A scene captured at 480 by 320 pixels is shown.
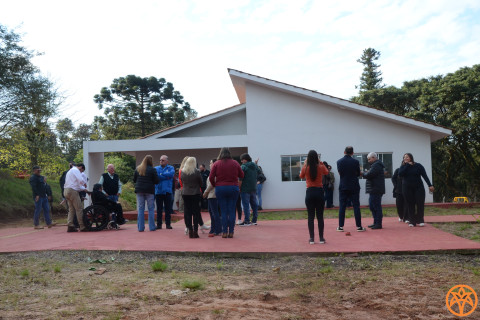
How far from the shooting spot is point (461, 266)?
567 cm

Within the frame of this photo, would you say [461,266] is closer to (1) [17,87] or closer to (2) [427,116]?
(1) [17,87]

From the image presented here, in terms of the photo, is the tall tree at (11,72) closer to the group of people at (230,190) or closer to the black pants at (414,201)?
the group of people at (230,190)

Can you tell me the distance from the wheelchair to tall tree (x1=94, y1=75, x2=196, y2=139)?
32846 millimetres

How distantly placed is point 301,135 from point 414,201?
750cm

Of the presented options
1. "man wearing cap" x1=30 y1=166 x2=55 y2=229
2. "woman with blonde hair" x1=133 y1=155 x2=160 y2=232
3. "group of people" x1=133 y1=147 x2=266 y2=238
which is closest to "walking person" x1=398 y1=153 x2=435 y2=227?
"group of people" x1=133 y1=147 x2=266 y2=238

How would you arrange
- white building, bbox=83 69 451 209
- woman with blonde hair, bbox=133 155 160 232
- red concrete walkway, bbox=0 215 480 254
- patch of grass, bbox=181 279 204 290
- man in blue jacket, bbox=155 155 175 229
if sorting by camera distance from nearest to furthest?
patch of grass, bbox=181 279 204 290, red concrete walkway, bbox=0 215 480 254, woman with blonde hair, bbox=133 155 160 232, man in blue jacket, bbox=155 155 175 229, white building, bbox=83 69 451 209

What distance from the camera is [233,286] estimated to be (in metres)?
4.80

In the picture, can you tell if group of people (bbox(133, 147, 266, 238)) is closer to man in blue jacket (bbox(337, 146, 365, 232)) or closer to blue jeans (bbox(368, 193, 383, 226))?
man in blue jacket (bbox(337, 146, 365, 232))

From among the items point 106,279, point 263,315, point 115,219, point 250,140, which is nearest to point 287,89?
point 250,140

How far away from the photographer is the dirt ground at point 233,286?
378cm

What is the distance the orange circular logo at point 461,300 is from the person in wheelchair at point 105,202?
8.22 m

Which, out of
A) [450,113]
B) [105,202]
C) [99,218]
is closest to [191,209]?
[105,202]

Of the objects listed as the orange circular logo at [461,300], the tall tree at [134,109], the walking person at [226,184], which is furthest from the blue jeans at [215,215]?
the tall tree at [134,109]

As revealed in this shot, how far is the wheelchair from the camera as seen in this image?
1035 centimetres
